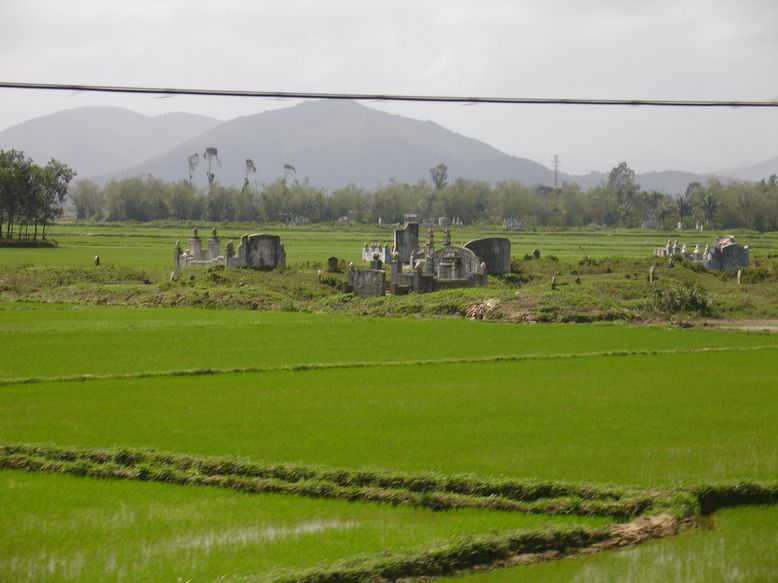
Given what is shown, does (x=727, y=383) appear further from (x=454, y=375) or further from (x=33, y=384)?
(x=33, y=384)

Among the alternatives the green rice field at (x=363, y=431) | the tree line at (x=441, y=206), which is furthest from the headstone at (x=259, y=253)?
the tree line at (x=441, y=206)

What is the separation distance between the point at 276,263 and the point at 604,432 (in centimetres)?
2834

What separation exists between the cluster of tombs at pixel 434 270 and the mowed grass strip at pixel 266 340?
15.6 ft

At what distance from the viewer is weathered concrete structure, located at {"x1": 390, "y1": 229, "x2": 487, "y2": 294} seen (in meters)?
34.3

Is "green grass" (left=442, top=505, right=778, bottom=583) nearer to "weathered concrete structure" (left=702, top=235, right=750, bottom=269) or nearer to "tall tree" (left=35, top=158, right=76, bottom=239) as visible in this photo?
"weathered concrete structure" (left=702, top=235, right=750, bottom=269)

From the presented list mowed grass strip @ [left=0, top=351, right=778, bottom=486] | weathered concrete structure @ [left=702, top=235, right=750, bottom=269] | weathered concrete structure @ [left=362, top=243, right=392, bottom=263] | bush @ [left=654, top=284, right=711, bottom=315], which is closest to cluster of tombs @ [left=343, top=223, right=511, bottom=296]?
bush @ [left=654, top=284, right=711, bottom=315]

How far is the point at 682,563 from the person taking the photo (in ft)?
30.0

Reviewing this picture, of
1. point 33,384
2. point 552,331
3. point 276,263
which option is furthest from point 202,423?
point 276,263

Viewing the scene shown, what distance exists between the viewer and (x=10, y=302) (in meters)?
33.6

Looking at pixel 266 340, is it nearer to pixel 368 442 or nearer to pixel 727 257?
pixel 368 442

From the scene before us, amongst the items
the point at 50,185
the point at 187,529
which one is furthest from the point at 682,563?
the point at 50,185

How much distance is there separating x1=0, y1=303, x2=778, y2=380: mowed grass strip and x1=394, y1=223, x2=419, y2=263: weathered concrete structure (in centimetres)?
1215

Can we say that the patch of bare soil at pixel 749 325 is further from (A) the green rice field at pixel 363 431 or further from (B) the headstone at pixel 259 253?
(B) the headstone at pixel 259 253

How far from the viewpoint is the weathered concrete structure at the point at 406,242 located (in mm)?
41750
